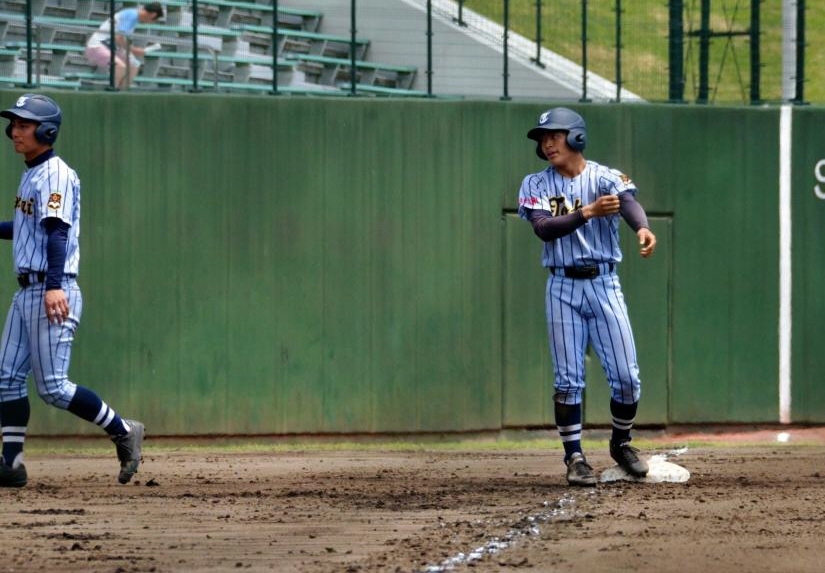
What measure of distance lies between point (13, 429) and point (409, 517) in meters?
2.43

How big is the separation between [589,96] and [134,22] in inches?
152

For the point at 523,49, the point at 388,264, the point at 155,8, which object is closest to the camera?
the point at 388,264

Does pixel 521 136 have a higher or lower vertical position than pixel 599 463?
higher

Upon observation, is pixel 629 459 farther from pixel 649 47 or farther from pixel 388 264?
pixel 649 47

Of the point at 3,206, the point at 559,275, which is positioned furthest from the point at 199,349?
the point at 559,275

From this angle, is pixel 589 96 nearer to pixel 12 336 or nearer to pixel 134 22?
pixel 134 22

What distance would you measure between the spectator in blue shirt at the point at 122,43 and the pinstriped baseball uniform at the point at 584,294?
4744mm

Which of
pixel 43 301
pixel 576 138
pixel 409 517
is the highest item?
pixel 576 138

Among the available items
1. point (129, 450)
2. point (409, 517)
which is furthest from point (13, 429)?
point (409, 517)

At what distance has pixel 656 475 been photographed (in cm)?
813

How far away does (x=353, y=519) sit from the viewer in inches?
270

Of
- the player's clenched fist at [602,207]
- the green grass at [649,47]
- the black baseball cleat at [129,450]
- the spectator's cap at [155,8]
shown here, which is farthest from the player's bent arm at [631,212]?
the spectator's cap at [155,8]

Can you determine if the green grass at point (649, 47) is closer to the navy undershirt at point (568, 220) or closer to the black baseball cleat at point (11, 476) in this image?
the navy undershirt at point (568, 220)

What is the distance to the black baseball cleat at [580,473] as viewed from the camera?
7859mm
